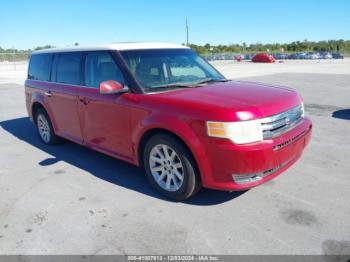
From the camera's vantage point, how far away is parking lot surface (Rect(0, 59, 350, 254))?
2963 mm

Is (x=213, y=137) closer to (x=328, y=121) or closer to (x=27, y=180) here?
(x=27, y=180)

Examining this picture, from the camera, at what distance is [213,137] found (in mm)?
3207

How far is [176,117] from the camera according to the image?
135 inches

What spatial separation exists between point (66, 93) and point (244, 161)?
3151 mm

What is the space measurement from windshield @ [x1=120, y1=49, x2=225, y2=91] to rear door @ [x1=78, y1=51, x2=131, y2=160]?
0.25 meters

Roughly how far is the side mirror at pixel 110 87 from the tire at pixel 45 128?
250cm

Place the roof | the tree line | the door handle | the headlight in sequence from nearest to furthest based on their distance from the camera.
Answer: the headlight
the roof
the door handle
the tree line

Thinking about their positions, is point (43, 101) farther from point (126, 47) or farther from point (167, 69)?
point (167, 69)

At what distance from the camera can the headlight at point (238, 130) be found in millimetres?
3121

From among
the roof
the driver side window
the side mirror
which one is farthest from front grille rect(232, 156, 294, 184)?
the roof

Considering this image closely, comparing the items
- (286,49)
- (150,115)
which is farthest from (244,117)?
(286,49)

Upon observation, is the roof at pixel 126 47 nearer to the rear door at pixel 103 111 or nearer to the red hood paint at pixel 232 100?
the rear door at pixel 103 111

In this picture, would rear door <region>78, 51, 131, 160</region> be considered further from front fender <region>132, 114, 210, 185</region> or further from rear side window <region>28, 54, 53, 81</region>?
rear side window <region>28, 54, 53, 81</region>

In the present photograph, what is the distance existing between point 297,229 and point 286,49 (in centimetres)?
11685
